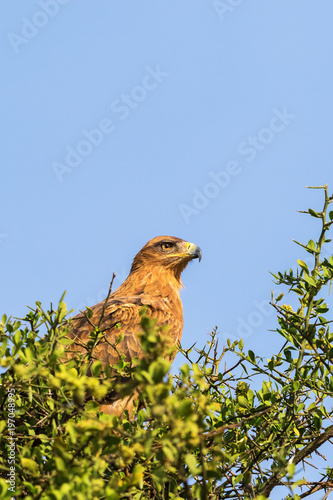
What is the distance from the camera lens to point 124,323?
19.8ft

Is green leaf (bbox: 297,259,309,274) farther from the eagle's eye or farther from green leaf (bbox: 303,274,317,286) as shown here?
the eagle's eye

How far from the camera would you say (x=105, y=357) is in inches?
224

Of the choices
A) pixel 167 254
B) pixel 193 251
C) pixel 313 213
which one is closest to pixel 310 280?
pixel 313 213

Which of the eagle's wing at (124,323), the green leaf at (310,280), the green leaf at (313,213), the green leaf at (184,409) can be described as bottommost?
the green leaf at (184,409)

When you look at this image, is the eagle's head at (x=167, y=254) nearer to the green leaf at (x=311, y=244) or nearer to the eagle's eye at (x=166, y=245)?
the eagle's eye at (x=166, y=245)

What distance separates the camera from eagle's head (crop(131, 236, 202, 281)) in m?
7.56

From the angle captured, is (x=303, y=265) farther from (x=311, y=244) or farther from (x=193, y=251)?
(x=193, y=251)

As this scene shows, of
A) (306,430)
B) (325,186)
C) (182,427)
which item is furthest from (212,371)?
(182,427)


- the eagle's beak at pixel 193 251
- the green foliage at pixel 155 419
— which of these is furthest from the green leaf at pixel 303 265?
the eagle's beak at pixel 193 251

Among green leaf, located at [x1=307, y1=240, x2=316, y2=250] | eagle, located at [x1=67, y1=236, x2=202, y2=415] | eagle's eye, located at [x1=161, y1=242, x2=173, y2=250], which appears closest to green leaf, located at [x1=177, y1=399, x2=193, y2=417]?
green leaf, located at [x1=307, y1=240, x2=316, y2=250]

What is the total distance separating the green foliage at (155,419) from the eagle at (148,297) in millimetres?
2008

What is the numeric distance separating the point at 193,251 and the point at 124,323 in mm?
1768

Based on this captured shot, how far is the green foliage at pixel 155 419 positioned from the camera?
181 centimetres

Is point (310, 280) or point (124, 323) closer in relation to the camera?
point (310, 280)
